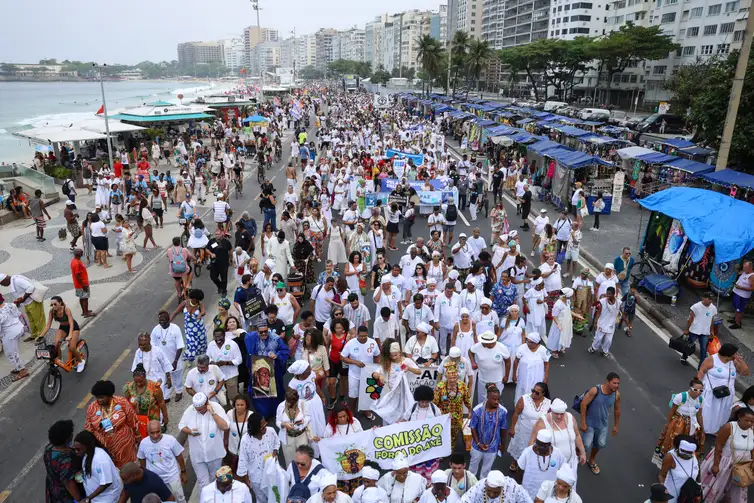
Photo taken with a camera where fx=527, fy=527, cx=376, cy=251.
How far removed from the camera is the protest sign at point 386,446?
570 centimetres

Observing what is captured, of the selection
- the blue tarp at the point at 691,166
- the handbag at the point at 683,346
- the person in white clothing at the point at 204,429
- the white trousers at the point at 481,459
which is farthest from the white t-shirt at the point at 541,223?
the person in white clothing at the point at 204,429

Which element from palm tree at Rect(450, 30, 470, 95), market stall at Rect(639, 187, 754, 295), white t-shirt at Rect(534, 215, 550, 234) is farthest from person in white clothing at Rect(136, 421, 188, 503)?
palm tree at Rect(450, 30, 470, 95)

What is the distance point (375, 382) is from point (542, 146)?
20.5 meters

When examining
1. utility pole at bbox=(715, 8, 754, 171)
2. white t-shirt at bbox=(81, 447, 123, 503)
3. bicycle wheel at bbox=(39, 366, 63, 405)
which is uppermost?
utility pole at bbox=(715, 8, 754, 171)

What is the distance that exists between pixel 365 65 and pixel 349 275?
179070 millimetres

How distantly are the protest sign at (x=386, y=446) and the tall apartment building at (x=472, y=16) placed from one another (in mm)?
160996

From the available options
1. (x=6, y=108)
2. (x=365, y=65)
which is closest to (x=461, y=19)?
(x=365, y=65)

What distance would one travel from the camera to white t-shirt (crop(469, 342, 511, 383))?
731 cm

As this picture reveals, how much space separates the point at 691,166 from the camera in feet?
68.7

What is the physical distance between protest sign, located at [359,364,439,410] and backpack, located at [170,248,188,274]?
5.60m

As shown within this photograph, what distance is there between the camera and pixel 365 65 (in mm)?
177875

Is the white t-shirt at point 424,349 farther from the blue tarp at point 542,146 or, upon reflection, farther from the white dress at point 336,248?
the blue tarp at point 542,146

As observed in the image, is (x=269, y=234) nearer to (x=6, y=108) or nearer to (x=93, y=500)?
(x=93, y=500)

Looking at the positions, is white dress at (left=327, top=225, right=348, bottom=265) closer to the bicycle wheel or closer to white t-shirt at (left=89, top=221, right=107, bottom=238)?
the bicycle wheel
